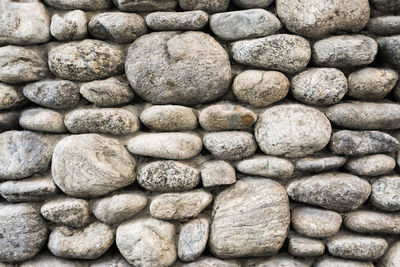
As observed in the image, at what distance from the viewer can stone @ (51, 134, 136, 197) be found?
118 centimetres

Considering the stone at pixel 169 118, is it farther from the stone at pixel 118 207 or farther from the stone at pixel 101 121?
the stone at pixel 118 207

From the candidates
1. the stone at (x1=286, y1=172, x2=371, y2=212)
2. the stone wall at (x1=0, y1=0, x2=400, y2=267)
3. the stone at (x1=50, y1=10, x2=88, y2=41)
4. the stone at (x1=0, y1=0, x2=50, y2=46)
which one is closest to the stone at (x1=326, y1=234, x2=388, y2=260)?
the stone wall at (x1=0, y1=0, x2=400, y2=267)

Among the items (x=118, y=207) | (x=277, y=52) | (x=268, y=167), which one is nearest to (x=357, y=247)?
(x=268, y=167)

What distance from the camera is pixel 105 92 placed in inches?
47.4

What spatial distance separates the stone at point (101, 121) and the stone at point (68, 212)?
11.0 inches

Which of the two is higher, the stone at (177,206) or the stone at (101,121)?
the stone at (101,121)

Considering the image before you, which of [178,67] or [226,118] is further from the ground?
[178,67]

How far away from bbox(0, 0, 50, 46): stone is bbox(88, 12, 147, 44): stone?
205mm

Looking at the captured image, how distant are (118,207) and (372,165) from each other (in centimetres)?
97

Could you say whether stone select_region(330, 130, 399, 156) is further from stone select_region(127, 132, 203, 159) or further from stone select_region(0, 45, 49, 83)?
stone select_region(0, 45, 49, 83)

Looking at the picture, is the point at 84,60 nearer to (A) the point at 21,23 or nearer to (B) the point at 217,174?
(A) the point at 21,23

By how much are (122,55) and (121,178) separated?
0.50 metres

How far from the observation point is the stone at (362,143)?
3.92ft

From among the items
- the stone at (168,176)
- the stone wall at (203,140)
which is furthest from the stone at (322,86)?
the stone at (168,176)
